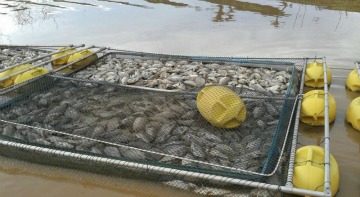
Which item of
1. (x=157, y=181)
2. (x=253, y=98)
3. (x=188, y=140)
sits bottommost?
(x=157, y=181)

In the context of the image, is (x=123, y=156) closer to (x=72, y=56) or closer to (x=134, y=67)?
(x=134, y=67)

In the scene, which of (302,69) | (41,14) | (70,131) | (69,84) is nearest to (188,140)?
(70,131)

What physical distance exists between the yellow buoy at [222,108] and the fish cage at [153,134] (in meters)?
0.15

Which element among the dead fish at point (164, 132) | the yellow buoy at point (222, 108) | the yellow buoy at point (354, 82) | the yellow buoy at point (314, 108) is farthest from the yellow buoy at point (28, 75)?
the yellow buoy at point (354, 82)

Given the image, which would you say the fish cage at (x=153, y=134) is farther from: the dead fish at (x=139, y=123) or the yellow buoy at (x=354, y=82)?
the yellow buoy at (x=354, y=82)

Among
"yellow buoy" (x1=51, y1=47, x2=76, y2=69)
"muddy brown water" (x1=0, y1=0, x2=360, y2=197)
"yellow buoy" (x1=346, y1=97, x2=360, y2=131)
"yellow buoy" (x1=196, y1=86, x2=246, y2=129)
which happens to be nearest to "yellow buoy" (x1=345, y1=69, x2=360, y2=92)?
"muddy brown water" (x1=0, y1=0, x2=360, y2=197)

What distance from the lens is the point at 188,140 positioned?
5109 millimetres

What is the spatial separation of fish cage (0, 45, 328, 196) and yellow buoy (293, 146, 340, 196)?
13 centimetres

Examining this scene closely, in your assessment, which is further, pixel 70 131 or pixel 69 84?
pixel 69 84

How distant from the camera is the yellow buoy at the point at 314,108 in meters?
5.75

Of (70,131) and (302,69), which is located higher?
(302,69)

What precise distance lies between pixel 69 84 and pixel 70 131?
77.3 inches

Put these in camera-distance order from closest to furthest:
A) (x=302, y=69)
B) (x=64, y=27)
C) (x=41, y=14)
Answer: (x=302, y=69) < (x=64, y=27) < (x=41, y=14)

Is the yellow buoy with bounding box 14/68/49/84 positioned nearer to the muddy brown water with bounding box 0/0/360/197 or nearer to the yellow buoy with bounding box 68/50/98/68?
the yellow buoy with bounding box 68/50/98/68
